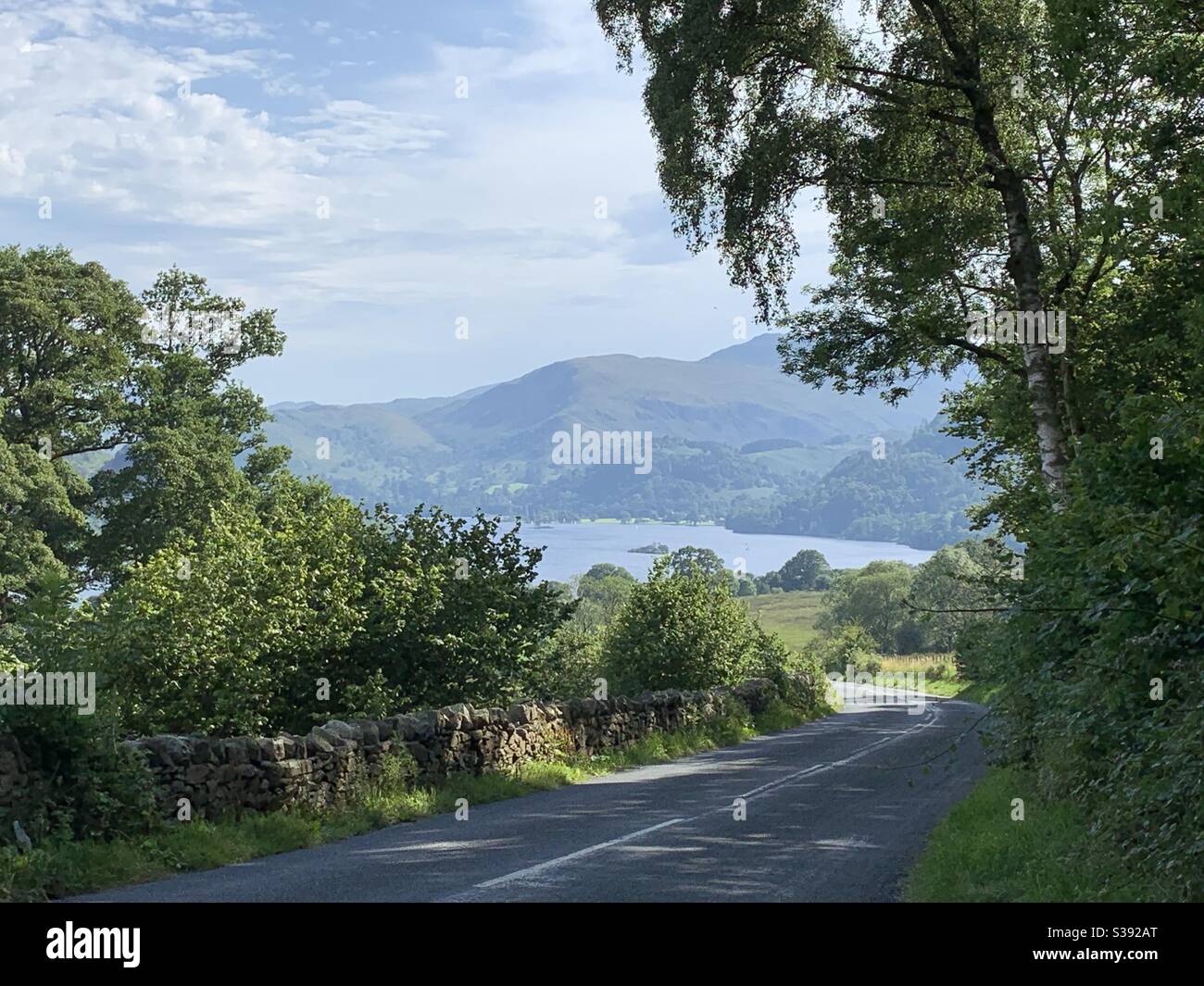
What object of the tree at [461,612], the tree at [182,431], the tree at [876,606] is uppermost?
the tree at [182,431]

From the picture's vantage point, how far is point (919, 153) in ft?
63.9

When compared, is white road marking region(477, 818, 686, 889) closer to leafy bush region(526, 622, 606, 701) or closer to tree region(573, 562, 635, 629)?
leafy bush region(526, 622, 606, 701)

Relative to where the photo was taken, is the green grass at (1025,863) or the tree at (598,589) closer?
the green grass at (1025,863)

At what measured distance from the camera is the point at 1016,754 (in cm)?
1525

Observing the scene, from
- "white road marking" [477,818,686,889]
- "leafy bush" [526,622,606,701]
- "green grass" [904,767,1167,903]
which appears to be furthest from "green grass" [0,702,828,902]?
"green grass" [904,767,1167,903]

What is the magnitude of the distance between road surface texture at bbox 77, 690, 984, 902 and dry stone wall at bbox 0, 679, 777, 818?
1.16 meters

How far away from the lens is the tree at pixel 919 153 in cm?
1723

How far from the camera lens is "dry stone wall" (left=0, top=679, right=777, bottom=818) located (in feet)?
40.0

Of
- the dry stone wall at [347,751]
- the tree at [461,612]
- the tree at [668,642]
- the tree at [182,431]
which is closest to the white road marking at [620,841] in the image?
the dry stone wall at [347,751]

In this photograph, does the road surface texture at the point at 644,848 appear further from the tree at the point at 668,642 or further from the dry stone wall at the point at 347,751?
the tree at the point at 668,642

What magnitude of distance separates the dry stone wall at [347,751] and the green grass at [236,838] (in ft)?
0.85
